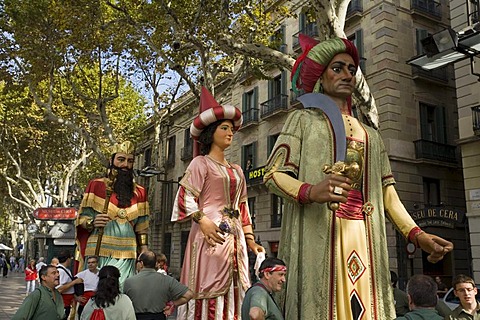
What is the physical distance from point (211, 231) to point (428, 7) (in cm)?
1851

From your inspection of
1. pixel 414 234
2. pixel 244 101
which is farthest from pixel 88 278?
pixel 244 101

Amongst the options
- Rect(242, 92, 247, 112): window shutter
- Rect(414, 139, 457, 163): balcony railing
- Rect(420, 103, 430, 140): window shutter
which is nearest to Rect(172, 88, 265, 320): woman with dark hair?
Rect(414, 139, 457, 163): balcony railing

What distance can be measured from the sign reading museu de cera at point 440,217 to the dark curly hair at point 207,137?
10.7 m

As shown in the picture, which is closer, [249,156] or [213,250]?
[213,250]

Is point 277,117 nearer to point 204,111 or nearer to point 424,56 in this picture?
point 424,56

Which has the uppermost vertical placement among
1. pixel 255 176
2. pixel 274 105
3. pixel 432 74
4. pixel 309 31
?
pixel 309 31

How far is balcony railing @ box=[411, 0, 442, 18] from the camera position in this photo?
18828 millimetres

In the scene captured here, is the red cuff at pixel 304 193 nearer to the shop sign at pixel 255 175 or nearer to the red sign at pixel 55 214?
the red sign at pixel 55 214

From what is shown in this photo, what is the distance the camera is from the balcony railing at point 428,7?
61.8ft

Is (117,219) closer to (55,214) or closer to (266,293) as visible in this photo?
(266,293)

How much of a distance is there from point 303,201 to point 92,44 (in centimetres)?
1370

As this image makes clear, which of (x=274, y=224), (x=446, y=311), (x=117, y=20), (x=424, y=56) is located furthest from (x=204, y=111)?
(x=274, y=224)

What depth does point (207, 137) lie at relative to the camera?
14.7 feet

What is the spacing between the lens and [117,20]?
12.8 m
